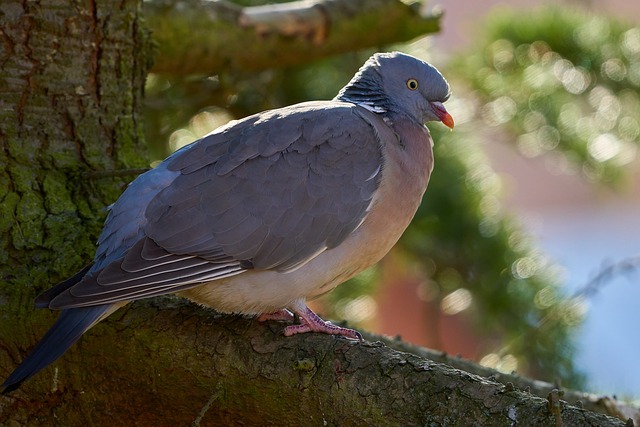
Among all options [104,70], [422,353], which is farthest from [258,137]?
[422,353]

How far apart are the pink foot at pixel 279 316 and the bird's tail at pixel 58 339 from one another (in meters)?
0.38

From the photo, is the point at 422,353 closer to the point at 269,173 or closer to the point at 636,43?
the point at 269,173

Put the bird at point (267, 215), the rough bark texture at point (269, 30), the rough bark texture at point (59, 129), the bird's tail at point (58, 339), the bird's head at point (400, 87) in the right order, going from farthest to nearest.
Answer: the rough bark texture at point (269, 30)
the bird's head at point (400, 87)
the rough bark texture at point (59, 129)
the bird at point (267, 215)
the bird's tail at point (58, 339)

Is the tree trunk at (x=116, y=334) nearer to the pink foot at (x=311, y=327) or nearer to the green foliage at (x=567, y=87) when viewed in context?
the pink foot at (x=311, y=327)

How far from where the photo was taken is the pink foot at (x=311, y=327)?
223cm

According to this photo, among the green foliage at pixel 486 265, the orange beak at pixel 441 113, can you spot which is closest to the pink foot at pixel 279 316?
the orange beak at pixel 441 113

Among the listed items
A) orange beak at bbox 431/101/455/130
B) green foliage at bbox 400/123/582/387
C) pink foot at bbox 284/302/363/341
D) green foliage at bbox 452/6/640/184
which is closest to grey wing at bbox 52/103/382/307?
pink foot at bbox 284/302/363/341

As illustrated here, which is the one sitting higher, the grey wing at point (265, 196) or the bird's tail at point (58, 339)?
the grey wing at point (265, 196)

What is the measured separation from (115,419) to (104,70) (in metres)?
1.03

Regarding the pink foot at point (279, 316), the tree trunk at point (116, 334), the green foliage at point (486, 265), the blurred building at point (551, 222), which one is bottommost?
the blurred building at point (551, 222)

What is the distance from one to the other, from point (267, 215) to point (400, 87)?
0.69 metres

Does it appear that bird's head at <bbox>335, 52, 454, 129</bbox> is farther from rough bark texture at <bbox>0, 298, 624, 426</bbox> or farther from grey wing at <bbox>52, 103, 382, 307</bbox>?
rough bark texture at <bbox>0, 298, 624, 426</bbox>

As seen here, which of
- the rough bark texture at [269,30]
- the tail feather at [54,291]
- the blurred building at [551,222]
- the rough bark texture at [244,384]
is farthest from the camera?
the blurred building at [551,222]

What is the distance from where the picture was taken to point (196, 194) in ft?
7.83
